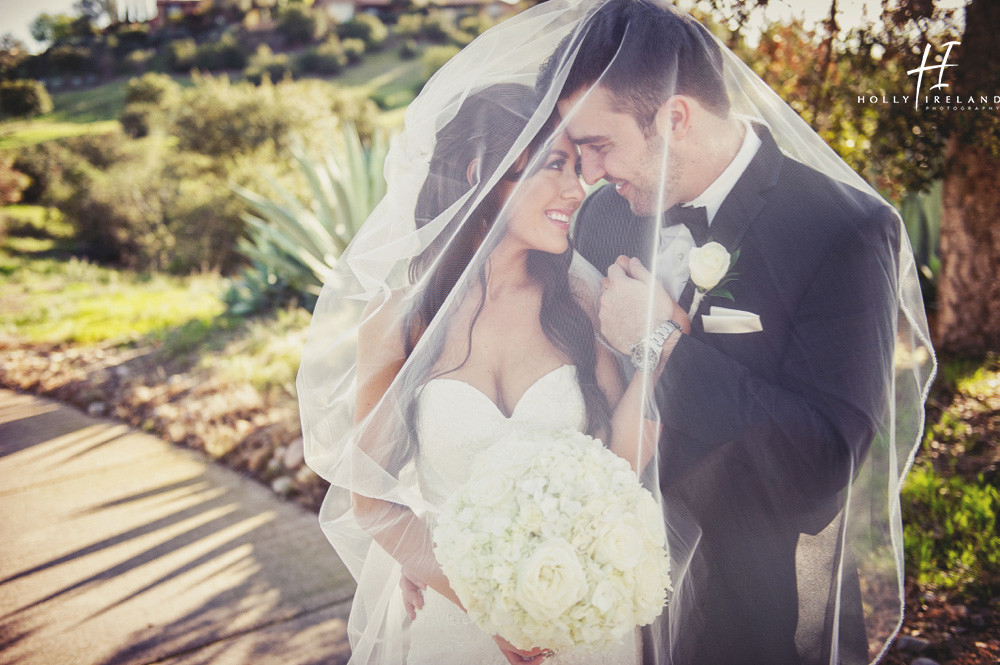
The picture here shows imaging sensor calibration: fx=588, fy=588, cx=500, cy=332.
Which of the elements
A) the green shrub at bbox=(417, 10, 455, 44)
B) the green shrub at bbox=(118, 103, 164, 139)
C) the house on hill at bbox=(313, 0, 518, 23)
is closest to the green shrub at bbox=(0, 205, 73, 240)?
the green shrub at bbox=(118, 103, 164, 139)

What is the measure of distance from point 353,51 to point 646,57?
1693 inches

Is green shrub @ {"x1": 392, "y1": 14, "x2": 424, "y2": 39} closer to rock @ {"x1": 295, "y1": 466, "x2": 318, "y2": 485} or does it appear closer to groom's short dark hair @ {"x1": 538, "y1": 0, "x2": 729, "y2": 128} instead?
rock @ {"x1": 295, "y1": 466, "x2": 318, "y2": 485}

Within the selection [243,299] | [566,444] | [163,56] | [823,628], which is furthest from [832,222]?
[163,56]

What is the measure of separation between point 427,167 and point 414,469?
3.21ft

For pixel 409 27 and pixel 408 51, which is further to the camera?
pixel 409 27

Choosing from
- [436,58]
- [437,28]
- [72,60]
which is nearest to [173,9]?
[437,28]

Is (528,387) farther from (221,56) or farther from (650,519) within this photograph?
(221,56)

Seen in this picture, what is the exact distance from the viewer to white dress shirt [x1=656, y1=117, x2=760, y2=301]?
1.63m

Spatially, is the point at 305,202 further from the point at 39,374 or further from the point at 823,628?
the point at 823,628

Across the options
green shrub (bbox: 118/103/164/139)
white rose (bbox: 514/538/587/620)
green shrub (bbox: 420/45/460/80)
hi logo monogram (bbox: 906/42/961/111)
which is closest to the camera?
white rose (bbox: 514/538/587/620)

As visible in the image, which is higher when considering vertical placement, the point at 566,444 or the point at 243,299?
the point at 566,444

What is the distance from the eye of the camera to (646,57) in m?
1.59

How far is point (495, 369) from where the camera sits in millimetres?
1836

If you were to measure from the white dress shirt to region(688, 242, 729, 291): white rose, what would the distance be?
5.7 inches
